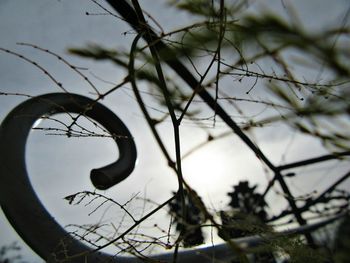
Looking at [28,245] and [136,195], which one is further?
[136,195]

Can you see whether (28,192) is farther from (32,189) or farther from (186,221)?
(186,221)

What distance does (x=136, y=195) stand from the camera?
0.69 metres

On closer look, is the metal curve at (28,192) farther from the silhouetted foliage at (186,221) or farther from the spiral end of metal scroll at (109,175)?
the silhouetted foliage at (186,221)

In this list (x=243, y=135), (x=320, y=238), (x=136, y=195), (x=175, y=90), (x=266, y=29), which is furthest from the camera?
(x=320, y=238)

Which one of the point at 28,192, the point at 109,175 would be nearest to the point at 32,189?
the point at 28,192

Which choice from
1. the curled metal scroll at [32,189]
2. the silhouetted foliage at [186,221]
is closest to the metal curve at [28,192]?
the curled metal scroll at [32,189]

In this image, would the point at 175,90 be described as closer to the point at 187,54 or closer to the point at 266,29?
the point at 187,54

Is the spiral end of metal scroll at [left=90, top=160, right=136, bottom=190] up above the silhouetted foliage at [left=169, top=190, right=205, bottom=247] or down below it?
above

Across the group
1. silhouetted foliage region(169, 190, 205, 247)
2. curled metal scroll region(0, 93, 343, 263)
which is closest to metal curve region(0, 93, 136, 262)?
curled metal scroll region(0, 93, 343, 263)

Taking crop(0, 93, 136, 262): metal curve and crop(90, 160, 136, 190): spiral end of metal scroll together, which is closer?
crop(0, 93, 136, 262): metal curve

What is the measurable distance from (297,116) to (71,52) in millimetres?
535

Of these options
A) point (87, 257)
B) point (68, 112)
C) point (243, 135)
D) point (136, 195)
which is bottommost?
point (87, 257)

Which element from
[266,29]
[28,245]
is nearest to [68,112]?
[28,245]

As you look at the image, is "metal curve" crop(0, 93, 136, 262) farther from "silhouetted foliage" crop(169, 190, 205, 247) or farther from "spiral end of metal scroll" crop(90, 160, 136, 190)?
"silhouetted foliage" crop(169, 190, 205, 247)
